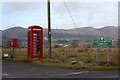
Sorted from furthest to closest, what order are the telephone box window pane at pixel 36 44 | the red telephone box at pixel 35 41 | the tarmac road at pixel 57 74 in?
the telephone box window pane at pixel 36 44
the red telephone box at pixel 35 41
the tarmac road at pixel 57 74

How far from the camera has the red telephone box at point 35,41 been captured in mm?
23764

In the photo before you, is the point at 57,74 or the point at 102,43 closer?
the point at 57,74

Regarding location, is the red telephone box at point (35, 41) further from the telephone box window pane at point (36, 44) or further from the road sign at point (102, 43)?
the road sign at point (102, 43)

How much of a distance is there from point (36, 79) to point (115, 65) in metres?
6.83

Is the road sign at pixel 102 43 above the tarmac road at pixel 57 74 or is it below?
above

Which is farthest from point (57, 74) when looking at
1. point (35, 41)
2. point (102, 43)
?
point (35, 41)

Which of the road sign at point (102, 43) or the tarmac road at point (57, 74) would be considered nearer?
the tarmac road at point (57, 74)

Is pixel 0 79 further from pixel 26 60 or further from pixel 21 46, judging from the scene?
pixel 21 46

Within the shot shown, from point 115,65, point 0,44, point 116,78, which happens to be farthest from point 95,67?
point 0,44

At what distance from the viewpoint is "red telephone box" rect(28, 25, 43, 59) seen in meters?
23.8

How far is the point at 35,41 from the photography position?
78.6 ft

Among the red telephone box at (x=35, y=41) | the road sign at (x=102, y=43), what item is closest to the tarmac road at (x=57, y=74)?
the road sign at (x=102, y=43)

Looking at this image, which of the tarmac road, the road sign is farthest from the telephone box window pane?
the tarmac road

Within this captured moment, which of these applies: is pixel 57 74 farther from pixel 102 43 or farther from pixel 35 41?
pixel 35 41
